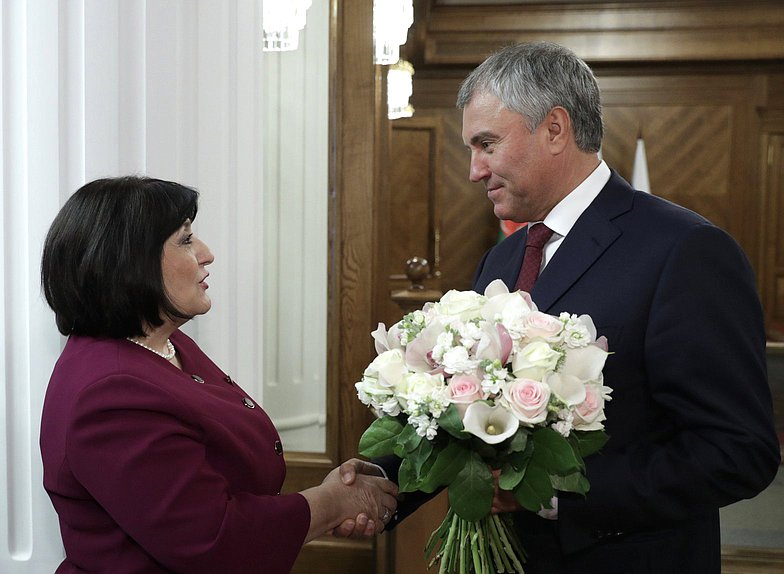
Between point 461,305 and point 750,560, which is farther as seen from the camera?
point 750,560

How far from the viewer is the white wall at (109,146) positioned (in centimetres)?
180

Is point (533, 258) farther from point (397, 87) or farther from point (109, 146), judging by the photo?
point (397, 87)

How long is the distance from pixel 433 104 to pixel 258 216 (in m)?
7.75

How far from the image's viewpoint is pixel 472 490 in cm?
150

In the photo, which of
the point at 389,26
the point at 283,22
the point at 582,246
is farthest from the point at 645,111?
the point at 582,246

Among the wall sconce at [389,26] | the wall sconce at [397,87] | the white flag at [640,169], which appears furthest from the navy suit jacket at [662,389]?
the white flag at [640,169]

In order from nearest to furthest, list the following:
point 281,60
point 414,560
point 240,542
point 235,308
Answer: point 240,542 → point 235,308 → point 414,560 → point 281,60

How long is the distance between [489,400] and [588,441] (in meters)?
0.21

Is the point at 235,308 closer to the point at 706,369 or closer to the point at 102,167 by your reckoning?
the point at 102,167

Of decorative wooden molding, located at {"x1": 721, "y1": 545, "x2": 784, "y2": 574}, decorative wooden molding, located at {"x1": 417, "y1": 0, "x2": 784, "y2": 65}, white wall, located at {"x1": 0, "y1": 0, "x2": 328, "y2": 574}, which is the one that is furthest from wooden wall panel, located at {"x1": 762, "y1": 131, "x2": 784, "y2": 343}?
white wall, located at {"x1": 0, "y1": 0, "x2": 328, "y2": 574}

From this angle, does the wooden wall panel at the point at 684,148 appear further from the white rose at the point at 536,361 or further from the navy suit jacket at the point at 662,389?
the white rose at the point at 536,361

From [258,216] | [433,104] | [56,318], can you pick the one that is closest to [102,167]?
[56,318]

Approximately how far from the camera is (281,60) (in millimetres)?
3672

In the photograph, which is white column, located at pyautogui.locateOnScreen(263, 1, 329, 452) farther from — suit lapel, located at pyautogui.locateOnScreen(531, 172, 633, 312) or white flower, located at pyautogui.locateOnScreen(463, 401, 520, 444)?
white flower, located at pyautogui.locateOnScreen(463, 401, 520, 444)
